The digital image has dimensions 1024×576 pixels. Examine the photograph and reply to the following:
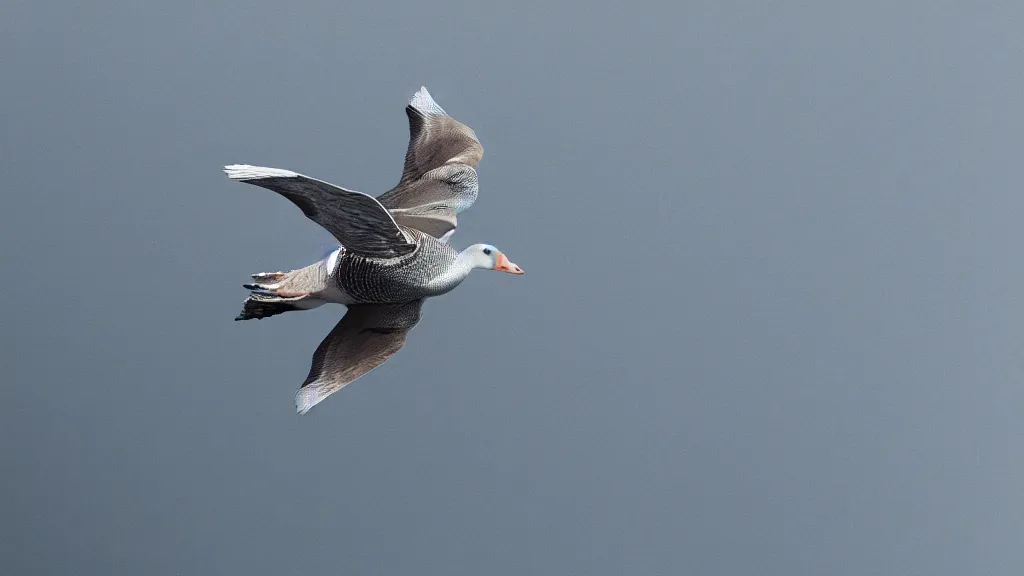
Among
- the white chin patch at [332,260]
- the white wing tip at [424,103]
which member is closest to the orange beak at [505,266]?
the white chin patch at [332,260]

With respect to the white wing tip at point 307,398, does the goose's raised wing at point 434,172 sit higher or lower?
higher

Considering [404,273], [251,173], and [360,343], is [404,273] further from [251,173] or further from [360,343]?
[251,173]

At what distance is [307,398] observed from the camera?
500 cm

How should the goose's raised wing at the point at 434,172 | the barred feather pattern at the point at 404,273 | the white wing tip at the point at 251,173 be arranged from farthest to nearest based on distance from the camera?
the goose's raised wing at the point at 434,172
the barred feather pattern at the point at 404,273
the white wing tip at the point at 251,173

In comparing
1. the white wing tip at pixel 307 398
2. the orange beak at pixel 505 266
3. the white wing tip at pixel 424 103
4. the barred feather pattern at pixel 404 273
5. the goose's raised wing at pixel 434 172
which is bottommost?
the white wing tip at pixel 307 398

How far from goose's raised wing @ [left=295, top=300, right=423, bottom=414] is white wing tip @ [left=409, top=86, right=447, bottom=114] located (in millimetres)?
917

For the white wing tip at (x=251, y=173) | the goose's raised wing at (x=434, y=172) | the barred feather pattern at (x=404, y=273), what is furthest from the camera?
the goose's raised wing at (x=434, y=172)

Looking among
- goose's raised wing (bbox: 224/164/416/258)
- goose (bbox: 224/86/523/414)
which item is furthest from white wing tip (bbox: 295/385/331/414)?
goose's raised wing (bbox: 224/164/416/258)

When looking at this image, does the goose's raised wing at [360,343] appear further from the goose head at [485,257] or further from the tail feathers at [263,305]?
the goose head at [485,257]

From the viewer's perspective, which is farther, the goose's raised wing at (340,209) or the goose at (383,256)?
the goose at (383,256)

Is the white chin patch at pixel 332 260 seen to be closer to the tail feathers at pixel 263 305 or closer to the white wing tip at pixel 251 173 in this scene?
the tail feathers at pixel 263 305

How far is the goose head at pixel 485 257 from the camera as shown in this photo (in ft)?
16.0

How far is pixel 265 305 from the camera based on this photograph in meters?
5.04

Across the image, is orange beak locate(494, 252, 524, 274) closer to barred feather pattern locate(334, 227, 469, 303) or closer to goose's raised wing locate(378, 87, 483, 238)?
barred feather pattern locate(334, 227, 469, 303)
